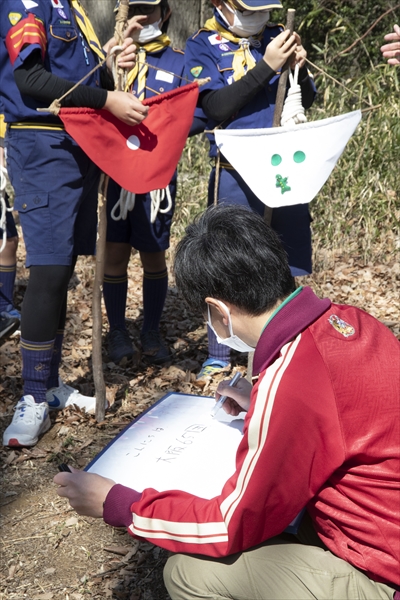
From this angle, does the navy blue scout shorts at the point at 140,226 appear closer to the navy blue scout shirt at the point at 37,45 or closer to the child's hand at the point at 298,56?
the navy blue scout shirt at the point at 37,45

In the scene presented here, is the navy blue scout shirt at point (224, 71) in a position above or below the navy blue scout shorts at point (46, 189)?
above

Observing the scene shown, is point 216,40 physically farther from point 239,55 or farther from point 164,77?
point 164,77

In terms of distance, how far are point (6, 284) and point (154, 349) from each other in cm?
119

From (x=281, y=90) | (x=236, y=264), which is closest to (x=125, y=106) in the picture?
(x=281, y=90)

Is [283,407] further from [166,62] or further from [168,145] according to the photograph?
[166,62]

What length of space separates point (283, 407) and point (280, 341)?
0.22m

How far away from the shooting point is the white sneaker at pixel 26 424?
346 centimetres

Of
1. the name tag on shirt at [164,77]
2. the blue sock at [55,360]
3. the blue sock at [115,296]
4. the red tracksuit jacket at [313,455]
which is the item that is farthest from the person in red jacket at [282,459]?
the blue sock at [115,296]

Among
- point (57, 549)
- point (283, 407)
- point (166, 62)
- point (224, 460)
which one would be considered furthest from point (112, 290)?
point (283, 407)

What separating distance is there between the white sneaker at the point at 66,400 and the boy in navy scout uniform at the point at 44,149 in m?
0.26

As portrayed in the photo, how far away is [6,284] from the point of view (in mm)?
4895

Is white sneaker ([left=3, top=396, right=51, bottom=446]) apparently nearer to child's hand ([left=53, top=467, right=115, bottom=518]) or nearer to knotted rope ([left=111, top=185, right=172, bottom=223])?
knotted rope ([left=111, top=185, right=172, bottom=223])

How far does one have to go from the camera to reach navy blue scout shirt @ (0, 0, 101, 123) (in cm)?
310

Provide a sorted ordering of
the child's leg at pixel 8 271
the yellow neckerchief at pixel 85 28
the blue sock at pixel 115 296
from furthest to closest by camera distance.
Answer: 1. the child's leg at pixel 8 271
2. the blue sock at pixel 115 296
3. the yellow neckerchief at pixel 85 28
